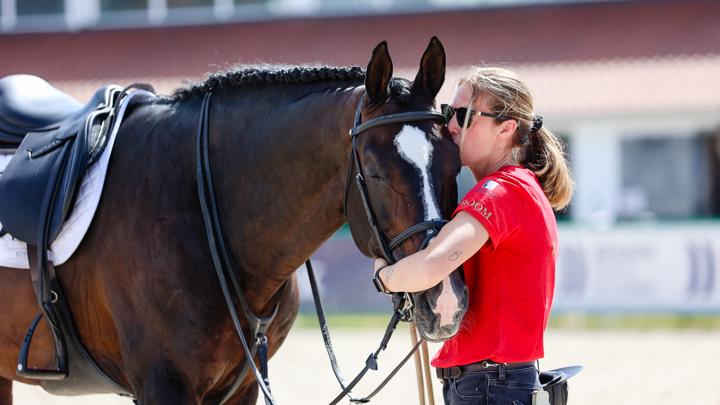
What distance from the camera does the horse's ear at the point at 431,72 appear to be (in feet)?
10.7

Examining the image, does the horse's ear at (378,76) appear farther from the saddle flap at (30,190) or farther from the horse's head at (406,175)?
the saddle flap at (30,190)

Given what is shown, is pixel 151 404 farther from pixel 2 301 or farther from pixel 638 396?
pixel 638 396

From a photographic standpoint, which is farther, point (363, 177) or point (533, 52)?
point (533, 52)

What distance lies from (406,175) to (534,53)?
15779 millimetres

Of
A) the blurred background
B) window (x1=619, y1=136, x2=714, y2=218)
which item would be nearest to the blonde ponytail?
the blurred background

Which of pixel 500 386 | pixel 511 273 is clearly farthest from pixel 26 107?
A: pixel 500 386

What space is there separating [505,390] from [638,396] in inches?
211

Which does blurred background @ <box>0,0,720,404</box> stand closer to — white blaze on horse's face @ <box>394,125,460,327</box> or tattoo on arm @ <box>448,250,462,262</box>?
white blaze on horse's face @ <box>394,125,460,327</box>

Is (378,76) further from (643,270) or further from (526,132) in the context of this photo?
(643,270)

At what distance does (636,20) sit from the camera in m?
18.5

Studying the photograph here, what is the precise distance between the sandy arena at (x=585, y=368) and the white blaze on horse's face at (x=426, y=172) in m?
3.96

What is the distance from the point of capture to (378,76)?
3.24 m

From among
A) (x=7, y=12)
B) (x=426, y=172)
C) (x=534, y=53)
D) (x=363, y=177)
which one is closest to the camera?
(x=426, y=172)

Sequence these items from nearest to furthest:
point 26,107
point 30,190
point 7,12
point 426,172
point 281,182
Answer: point 426,172 < point 281,182 < point 30,190 < point 26,107 < point 7,12
